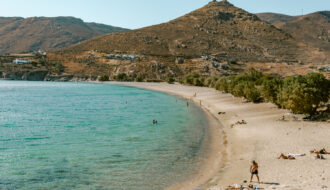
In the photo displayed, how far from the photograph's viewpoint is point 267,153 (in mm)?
18781

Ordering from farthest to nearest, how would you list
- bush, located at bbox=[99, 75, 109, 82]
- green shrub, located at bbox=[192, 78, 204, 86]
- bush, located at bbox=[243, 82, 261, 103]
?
bush, located at bbox=[99, 75, 109, 82], green shrub, located at bbox=[192, 78, 204, 86], bush, located at bbox=[243, 82, 261, 103]

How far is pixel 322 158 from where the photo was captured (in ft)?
54.3

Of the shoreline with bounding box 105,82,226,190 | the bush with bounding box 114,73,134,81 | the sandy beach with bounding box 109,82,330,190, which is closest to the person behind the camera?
the sandy beach with bounding box 109,82,330,190

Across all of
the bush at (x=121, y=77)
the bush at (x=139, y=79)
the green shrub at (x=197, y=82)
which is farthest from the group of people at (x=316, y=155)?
the bush at (x=121, y=77)

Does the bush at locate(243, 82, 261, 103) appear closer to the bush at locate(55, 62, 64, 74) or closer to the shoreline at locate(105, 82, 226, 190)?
the shoreline at locate(105, 82, 226, 190)

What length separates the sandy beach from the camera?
13930 millimetres

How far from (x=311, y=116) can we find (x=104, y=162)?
2056cm

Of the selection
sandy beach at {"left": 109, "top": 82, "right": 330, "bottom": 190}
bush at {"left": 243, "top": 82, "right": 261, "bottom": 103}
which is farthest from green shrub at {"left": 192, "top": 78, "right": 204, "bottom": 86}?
sandy beach at {"left": 109, "top": 82, "right": 330, "bottom": 190}

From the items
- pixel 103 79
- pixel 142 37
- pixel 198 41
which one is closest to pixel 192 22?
pixel 198 41

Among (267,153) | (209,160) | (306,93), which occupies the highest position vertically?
(306,93)

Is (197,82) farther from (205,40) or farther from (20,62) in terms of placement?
(20,62)

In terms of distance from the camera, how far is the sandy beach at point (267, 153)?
13.9m

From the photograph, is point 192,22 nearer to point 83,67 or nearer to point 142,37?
point 142,37

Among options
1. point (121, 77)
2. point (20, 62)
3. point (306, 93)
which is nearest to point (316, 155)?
point (306, 93)
